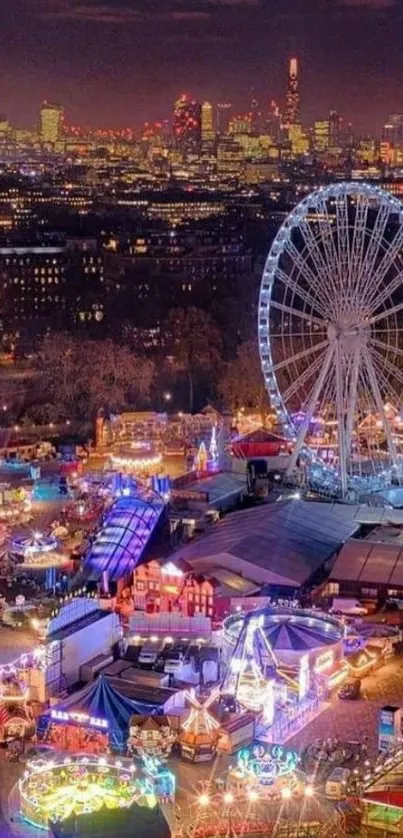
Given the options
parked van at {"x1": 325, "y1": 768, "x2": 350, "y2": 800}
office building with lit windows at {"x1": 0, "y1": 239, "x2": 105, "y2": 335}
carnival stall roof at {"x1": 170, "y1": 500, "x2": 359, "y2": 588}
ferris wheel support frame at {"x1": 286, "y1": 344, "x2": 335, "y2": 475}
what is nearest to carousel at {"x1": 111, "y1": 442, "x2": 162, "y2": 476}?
ferris wheel support frame at {"x1": 286, "y1": 344, "x2": 335, "y2": 475}

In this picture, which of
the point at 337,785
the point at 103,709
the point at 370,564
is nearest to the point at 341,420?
the point at 370,564

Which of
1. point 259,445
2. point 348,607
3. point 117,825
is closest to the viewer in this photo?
point 117,825

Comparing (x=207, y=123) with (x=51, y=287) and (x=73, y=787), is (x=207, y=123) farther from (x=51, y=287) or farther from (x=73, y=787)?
(x=73, y=787)

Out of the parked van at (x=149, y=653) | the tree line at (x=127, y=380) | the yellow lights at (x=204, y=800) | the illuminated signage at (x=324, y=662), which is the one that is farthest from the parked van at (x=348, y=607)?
the tree line at (x=127, y=380)

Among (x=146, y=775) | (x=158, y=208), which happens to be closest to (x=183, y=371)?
(x=146, y=775)

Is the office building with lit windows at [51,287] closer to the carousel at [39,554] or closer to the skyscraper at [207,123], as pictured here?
the carousel at [39,554]

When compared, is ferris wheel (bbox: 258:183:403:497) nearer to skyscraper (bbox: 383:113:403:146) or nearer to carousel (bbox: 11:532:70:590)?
carousel (bbox: 11:532:70:590)
